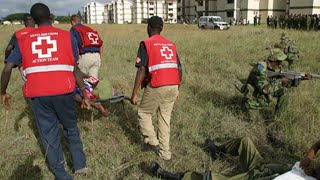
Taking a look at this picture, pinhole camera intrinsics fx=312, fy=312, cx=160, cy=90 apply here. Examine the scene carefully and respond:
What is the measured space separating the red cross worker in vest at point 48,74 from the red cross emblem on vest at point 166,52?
939mm

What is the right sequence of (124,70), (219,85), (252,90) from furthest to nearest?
1. (124,70)
2. (219,85)
3. (252,90)

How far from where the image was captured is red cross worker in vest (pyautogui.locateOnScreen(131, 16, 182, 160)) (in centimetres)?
344

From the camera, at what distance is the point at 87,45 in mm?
5043

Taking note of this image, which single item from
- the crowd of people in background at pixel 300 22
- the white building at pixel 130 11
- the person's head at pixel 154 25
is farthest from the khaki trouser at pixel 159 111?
the white building at pixel 130 11

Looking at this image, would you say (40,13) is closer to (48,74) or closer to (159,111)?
(48,74)

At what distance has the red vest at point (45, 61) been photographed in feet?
9.02

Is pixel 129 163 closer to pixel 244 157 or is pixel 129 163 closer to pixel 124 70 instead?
pixel 244 157

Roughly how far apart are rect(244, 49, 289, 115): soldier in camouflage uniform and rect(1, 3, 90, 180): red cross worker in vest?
2717mm

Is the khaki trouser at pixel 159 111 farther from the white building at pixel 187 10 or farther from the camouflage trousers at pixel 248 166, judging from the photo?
the white building at pixel 187 10

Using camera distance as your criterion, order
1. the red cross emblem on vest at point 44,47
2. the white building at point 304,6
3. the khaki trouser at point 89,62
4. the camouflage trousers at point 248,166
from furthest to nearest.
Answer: the white building at point 304,6, the khaki trouser at point 89,62, the red cross emblem on vest at point 44,47, the camouflage trousers at point 248,166

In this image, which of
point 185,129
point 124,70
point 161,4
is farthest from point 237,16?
point 161,4

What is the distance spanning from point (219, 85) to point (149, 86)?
3.55m

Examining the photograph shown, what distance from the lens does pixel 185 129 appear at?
4.48 meters

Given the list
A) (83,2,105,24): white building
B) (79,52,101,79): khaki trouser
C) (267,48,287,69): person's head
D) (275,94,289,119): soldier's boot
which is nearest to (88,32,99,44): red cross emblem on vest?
(79,52,101,79): khaki trouser
